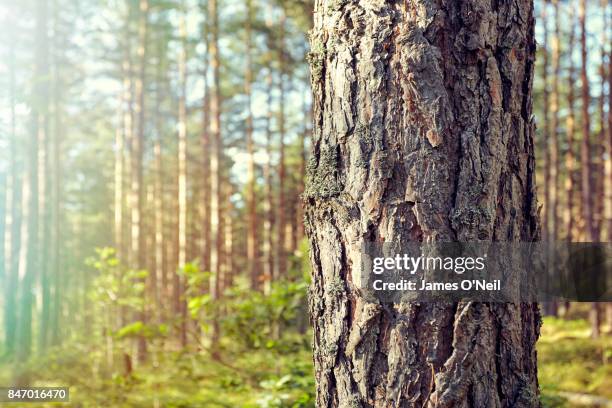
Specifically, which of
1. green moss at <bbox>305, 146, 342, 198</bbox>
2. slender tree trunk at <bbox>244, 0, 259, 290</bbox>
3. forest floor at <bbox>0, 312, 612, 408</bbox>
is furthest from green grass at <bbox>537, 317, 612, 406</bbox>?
slender tree trunk at <bbox>244, 0, 259, 290</bbox>

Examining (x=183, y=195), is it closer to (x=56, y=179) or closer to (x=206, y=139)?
(x=206, y=139)

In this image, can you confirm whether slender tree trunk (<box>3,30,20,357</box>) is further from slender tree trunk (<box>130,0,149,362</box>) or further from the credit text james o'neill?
the credit text james o'neill

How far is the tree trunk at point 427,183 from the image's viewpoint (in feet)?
4.86

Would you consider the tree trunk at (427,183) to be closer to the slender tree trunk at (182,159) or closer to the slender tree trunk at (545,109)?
the slender tree trunk at (182,159)

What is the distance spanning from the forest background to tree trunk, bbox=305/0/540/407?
2290 millimetres

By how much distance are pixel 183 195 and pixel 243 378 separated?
35.1 feet

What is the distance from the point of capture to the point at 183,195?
50.8ft

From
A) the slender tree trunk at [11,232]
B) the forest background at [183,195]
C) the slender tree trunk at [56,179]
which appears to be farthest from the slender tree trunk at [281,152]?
the slender tree trunk at [11,232]

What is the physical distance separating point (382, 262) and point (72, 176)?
26.5 metres

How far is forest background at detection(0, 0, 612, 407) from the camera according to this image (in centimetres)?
622

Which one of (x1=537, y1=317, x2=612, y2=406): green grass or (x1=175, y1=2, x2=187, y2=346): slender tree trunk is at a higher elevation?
(x1=175, y1=2, x2=187, y2=346): slender tree trunk

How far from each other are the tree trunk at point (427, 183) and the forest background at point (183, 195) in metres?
2.29

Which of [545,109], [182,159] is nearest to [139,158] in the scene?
[182,159]

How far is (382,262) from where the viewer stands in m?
1.52
